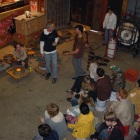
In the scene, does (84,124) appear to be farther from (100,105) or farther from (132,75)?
(132,75)

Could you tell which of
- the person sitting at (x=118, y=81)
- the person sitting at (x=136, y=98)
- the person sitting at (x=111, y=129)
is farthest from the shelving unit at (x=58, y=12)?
the person sitting at (x=111, y=129)

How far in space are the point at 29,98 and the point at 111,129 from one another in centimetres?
303

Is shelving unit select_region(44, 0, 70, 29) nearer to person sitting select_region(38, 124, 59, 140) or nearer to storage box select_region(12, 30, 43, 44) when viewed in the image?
storage box select_region(12, 30, 43, 44)

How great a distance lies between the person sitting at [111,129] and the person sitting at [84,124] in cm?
19

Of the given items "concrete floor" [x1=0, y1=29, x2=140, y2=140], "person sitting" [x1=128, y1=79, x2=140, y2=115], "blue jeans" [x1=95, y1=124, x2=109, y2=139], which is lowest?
"concrete floor" [x1=0, y1=29, x2=140, y2=140]

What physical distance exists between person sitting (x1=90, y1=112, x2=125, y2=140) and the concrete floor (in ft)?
3.01

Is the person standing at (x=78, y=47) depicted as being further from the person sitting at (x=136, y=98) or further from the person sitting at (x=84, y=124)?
the person sitting at (x=84, y=124)

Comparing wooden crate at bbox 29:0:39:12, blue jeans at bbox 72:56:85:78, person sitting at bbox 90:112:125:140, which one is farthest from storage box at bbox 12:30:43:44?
person sitting at bbox 90:112:125:140

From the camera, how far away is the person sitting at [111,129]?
12.1ft

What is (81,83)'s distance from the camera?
5.45 m

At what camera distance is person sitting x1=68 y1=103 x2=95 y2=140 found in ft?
13.1

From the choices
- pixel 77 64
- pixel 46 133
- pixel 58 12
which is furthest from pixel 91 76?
pixel 58 12

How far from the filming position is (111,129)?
157 inches

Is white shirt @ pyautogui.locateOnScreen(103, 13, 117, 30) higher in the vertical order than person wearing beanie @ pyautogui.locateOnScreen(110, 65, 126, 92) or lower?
higher
